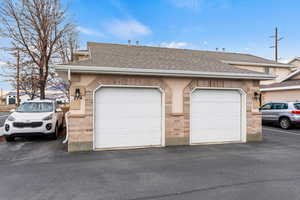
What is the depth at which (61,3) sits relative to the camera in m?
11.5

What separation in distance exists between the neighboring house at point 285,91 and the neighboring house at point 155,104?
8319 millimetres

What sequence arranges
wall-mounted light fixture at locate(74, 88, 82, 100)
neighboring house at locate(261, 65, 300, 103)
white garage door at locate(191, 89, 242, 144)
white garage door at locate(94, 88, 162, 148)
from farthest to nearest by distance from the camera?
neighboring house at locate(261, 65, 300, 103) → white garage door at locate(191, 89, 242, 144) → white garage door at locate(94, 88, 162, 148) → wall-mounted light fixture at locate(74, 88, 82, 100)

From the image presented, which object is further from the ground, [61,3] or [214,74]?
[61,3]

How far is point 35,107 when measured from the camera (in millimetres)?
7773

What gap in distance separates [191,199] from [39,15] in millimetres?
12459

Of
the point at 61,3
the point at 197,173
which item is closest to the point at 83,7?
the point at 61,3

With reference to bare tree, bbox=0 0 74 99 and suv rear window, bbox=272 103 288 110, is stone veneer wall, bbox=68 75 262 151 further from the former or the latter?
bare tree, bbox=0 0 74 99

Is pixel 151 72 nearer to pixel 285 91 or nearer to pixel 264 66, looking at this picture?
pixel 285 91

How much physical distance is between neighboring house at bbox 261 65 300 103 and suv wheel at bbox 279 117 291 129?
3636mm

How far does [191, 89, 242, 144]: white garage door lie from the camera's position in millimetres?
6809

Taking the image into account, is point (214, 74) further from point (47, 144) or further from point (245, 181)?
point (47, 144)

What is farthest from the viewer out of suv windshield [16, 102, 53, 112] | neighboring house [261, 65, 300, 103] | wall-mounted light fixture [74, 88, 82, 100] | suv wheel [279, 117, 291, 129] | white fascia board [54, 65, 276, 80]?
neighboring house [261, 65, 300, 103]

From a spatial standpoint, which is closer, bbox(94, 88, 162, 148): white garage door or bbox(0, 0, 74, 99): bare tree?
bbox(94, 88, 162, 148): white garage door

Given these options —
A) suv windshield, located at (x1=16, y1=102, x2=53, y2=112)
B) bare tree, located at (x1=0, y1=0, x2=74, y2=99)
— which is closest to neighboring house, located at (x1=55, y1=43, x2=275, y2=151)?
suv windshield, located at (x1=16, y1=102, x2=53, y2=112)
